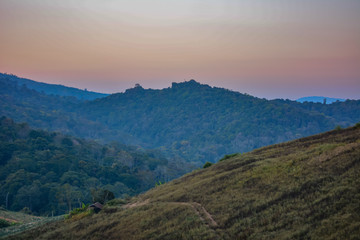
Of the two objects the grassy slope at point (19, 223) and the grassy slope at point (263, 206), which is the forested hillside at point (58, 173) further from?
the grassy slope at point (263, 206)

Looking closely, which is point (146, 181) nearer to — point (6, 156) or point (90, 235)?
point (6, 156)

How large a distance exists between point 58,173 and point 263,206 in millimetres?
74893

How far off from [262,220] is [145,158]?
10195 centimetres

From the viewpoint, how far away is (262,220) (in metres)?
12.1

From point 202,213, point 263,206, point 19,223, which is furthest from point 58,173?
point 263,206

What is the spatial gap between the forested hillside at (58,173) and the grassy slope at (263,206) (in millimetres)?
23252

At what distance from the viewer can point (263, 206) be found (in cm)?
1330

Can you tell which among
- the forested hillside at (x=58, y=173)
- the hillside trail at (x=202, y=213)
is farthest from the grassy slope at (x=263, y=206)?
the forested hillside at (x=58, y=173)

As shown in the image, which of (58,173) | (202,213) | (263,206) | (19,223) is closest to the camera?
(263,206)

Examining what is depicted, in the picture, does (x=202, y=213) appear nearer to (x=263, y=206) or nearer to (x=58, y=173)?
(x=263, y=206)

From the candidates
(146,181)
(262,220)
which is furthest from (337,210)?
(146,181)

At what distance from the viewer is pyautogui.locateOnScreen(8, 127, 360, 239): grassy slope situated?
10.8 m

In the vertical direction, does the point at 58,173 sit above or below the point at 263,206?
below

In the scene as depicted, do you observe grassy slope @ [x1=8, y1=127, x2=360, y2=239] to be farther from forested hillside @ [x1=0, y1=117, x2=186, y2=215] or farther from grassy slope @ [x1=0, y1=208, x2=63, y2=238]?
forested hillside @ [x1=0, y1=117, x2=186, y2=215]
